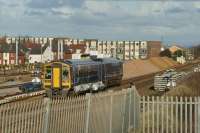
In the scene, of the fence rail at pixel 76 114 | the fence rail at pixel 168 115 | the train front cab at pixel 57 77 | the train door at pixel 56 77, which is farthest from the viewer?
the train door at pixel 56 77

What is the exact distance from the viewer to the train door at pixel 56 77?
3962 centimetres

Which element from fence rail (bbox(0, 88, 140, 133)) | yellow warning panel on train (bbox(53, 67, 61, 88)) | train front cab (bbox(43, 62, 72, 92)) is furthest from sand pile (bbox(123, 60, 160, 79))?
fence rail (bbox(0, 88, 140, 133))

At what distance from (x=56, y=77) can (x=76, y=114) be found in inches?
1121

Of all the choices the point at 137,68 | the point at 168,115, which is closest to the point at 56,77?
the point at 168,115

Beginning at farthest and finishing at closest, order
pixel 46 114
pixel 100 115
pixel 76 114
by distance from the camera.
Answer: pixel 100 115 < pixel 76 114 < pixel 46 114

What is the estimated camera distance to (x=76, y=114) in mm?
11617

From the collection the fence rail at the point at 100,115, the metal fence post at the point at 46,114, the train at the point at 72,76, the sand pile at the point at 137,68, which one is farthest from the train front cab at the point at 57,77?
the sand pile at the point at 137,68

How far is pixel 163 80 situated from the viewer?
52531 millimetres

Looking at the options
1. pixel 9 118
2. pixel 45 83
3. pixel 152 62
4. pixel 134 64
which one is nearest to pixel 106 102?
pixel 9 118

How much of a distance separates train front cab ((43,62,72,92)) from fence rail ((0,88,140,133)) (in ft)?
72.6

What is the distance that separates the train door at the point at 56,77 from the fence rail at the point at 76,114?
22.4m

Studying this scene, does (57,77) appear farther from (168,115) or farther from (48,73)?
(168,115)

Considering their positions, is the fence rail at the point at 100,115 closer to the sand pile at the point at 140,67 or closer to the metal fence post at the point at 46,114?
the metal fence post at the point at 46,114

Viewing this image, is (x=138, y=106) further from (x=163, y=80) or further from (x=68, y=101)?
(x=163, y=80)
